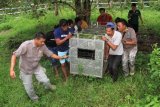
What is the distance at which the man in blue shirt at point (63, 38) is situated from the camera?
8.33 m

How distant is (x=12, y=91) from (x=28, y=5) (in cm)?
238

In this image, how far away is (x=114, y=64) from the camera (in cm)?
816

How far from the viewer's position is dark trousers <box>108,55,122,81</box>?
8.17 meters

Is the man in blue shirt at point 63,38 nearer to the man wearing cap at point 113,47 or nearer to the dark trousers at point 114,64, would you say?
the man wearing cap at point 113,47

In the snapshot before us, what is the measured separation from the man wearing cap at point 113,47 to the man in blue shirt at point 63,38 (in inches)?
38.3

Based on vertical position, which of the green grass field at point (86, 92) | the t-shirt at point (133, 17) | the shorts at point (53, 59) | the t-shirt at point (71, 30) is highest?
the t-shirt at point (71, 30)

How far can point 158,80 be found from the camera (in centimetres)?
732

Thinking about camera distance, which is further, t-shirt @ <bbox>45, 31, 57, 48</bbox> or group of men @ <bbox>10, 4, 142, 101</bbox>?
t-shirt @ <bbox>45, 31, 57, 48</bbox>

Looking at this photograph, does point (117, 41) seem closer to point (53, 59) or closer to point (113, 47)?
point (113, 47)

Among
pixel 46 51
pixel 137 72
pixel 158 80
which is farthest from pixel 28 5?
pixel 158 80

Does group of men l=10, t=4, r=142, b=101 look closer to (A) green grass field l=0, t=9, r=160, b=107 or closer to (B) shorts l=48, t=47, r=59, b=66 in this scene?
(B) shorts l=48, t=47, r=59, b=66

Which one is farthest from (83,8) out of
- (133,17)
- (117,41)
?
(117,41)

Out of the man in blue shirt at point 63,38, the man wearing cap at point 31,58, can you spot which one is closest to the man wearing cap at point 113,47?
the man in blue shirt at point 63,38

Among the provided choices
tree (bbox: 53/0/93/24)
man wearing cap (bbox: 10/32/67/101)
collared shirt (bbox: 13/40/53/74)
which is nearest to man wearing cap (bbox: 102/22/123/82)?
man wearing cap (bbox: 10/32/67/101)
